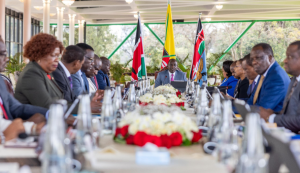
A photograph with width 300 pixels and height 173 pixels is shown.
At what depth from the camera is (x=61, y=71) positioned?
11.7 feet

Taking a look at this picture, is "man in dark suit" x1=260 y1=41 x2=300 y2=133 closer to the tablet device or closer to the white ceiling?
the tablet device

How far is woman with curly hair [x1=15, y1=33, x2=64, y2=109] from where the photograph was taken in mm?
2779

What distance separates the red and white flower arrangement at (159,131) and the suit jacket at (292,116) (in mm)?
1055

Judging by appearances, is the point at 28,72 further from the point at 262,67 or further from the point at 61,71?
the point at 262,67

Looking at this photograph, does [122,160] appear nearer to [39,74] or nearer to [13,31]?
[39,74]

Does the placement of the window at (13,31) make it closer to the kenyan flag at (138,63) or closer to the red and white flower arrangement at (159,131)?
the kenyan flag at (138,63)

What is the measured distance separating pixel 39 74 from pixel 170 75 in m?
4.45

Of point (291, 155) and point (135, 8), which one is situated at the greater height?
point (135, 8)

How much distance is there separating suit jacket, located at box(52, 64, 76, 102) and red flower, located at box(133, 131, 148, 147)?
216cm

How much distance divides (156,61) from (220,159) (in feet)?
51.8

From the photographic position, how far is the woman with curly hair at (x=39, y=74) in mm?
2779

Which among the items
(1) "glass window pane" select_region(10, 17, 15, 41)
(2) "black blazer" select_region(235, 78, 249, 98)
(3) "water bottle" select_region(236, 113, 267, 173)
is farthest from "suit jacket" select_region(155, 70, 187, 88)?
(1) "glass window pane" select_region(10, 17, 15, 41)

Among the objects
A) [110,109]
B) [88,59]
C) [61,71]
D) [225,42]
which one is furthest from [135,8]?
[110,109]

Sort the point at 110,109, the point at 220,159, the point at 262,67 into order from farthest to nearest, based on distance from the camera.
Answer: the point at 262,67
the point at 110,109
the point at 220,159
